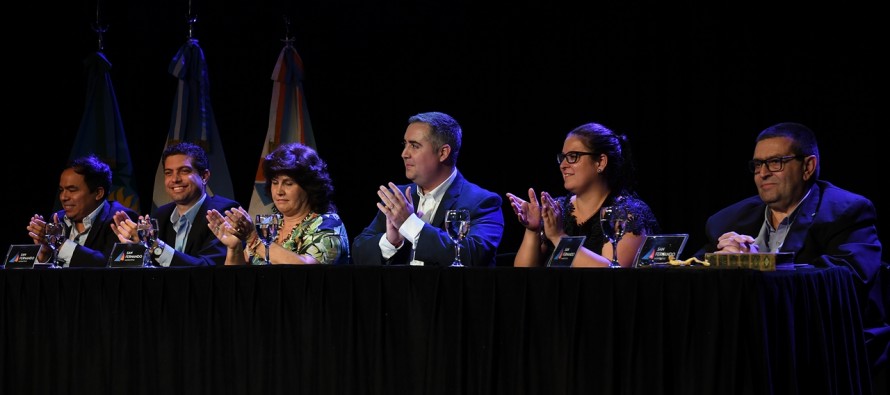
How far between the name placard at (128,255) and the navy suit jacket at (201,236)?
540mm

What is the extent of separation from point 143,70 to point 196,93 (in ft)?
2.05

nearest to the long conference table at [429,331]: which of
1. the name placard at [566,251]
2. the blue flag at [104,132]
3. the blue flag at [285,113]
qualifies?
the name placard at [566,251]

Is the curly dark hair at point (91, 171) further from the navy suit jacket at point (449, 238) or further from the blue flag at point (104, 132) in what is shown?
the navy suit jacket at point (449, 238)

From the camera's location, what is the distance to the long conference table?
7.90 feet

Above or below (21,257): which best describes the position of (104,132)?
above

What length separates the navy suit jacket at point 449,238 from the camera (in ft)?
11.5

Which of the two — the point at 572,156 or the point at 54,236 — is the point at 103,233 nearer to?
the point at 54,236

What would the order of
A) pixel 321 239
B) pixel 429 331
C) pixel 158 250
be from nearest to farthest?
pixel 429 331 < pixel 158 250 < pixel 321 239

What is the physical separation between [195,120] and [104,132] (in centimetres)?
57

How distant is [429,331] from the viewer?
2.73 meters

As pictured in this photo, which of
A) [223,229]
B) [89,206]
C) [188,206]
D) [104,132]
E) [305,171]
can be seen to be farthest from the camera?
[104,132]

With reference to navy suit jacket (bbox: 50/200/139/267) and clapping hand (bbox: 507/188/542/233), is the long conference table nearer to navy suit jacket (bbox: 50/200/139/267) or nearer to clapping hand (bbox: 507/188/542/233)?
clapping hand (bbox: 507/188/542/233)

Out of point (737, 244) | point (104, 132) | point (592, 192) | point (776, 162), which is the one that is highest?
point (104, 132)

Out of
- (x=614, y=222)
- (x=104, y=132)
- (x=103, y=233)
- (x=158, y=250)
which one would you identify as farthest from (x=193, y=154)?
(x=614, y=222)
